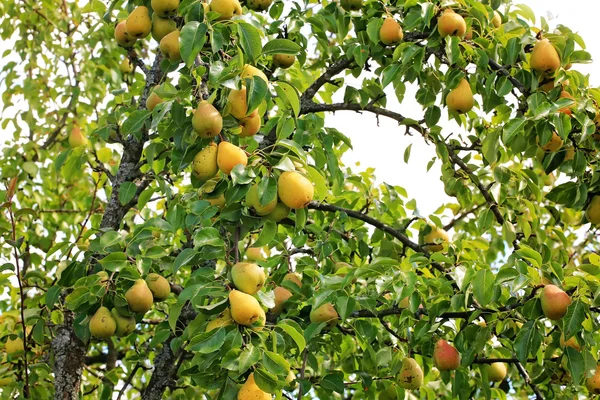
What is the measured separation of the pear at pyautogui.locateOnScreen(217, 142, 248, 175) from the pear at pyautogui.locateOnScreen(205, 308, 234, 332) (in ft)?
1.27

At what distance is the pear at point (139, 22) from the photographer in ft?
8.24

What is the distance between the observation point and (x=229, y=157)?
2066mm

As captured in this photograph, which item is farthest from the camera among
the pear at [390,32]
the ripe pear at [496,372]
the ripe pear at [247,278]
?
the ripe pear at [496,372]

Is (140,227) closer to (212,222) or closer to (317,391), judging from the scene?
(212,222)

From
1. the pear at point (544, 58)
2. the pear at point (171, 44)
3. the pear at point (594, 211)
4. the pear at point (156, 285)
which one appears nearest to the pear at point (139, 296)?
the pear at point (156, 285)

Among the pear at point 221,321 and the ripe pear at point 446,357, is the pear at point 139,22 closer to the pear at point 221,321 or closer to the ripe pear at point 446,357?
the pear at point 221,321

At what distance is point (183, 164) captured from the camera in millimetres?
2238

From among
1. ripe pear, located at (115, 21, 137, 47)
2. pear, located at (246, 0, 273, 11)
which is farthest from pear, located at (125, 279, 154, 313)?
pear, located at (246, 0, 273, 11)

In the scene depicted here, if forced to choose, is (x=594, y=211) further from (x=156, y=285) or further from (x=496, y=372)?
(x=156, y=285)

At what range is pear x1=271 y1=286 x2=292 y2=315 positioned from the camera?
2.71m

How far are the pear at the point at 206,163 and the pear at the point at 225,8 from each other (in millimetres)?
408

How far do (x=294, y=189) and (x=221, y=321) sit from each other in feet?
1.30

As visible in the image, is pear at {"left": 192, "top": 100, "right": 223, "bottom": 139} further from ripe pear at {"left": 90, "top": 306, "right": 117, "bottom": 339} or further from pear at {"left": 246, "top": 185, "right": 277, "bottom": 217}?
ripe pear at {"left": 90, "top": 306, "right": 117, "bottom": 339}

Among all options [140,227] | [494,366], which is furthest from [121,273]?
[494,366]
